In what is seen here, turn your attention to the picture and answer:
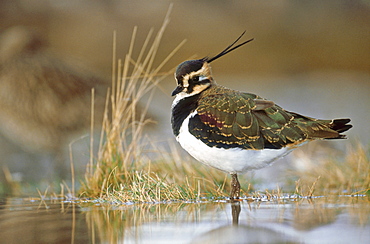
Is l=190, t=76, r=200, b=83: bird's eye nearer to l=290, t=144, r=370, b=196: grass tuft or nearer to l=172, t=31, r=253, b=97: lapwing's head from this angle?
l=172, t=31, r=253, b=97: lapwing's head

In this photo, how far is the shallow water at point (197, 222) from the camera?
266 cm

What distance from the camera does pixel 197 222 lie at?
10.2 ft

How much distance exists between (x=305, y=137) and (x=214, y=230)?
1494 millimetres

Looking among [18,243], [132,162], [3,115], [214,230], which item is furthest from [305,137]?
[3,115]

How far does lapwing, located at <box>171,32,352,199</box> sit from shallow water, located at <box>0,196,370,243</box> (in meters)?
0.37

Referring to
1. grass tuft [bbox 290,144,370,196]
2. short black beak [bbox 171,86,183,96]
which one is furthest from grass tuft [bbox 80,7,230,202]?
grass tuft [bbox 290,144,370,196]

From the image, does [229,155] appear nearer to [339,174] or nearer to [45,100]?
[339,174]

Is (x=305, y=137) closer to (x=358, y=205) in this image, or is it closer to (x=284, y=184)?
(x=358, y=205)

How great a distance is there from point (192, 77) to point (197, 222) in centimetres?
146

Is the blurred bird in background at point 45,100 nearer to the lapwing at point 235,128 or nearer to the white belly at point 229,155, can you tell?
the lapwing at point 235,128

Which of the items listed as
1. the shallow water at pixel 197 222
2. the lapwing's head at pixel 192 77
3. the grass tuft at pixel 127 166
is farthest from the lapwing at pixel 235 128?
the grass tuft at pixel 127 166

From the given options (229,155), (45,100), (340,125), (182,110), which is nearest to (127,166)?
(182,110)

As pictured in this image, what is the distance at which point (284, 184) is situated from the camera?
18.5 ft

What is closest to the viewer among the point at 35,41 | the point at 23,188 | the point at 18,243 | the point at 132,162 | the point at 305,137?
the point at 18,243
